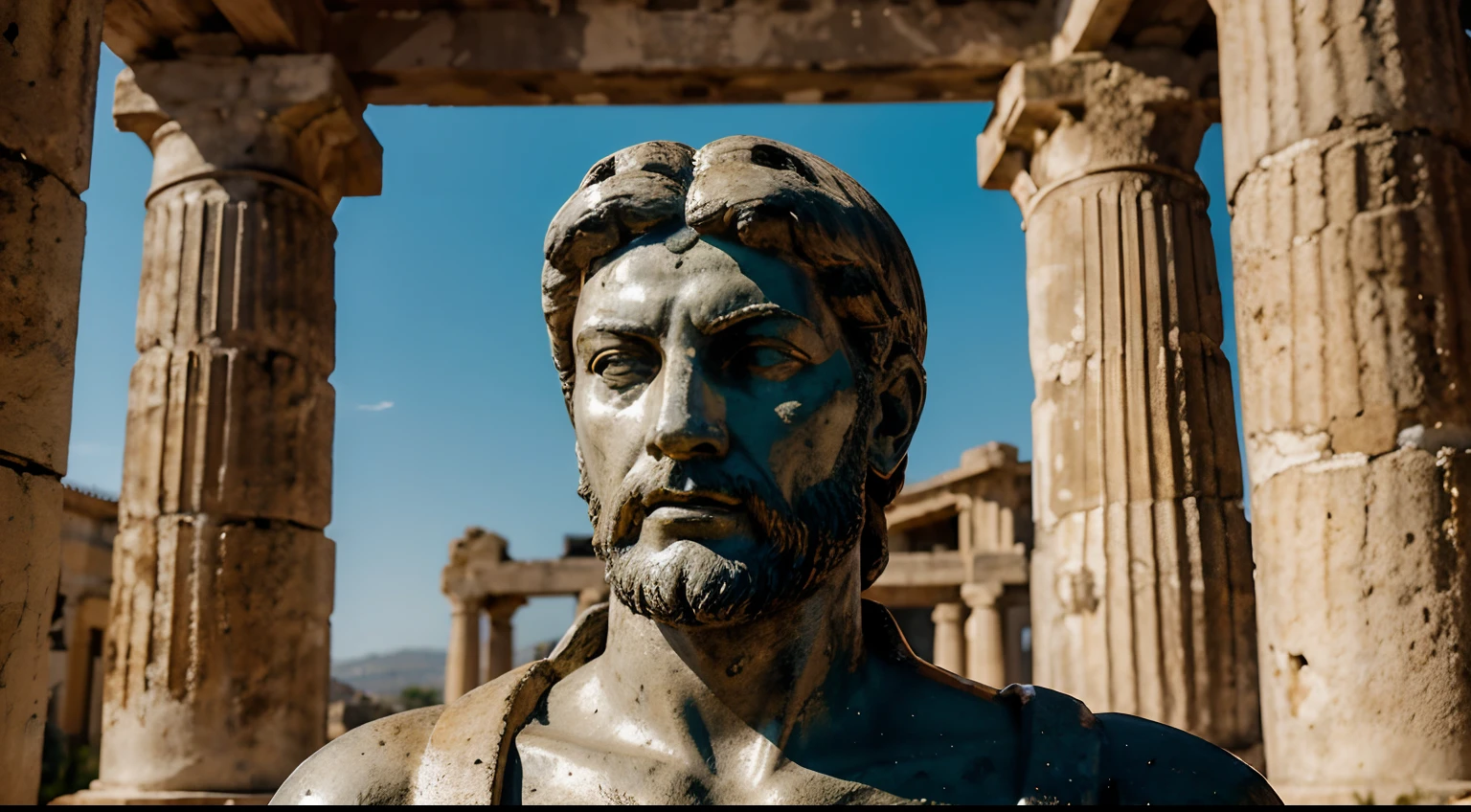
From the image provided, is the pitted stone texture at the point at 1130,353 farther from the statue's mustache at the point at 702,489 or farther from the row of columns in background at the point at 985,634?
the row of columns in background at the point at 985,634

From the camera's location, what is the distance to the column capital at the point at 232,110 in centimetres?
841

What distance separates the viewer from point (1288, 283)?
5.30 meters

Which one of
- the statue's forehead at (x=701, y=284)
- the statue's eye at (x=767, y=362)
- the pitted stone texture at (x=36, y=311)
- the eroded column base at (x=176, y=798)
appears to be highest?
the pitted stone texture at (x=36, y=311)

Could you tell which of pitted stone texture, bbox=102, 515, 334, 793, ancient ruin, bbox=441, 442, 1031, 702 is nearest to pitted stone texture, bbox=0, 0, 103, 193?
pitted stone texture, bbox=102, 515, 334, 793

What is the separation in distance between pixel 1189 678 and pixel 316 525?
539cm

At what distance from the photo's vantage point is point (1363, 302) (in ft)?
16.6

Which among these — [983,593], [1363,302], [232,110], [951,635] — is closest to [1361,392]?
[1363,302]

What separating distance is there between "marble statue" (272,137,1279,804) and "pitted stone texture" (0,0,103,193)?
128 inches

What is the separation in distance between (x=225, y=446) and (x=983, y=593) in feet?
51.6

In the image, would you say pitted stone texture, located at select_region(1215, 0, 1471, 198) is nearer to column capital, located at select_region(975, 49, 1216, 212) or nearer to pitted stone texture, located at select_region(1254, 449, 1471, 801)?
pitted stone texture, located at select_region(1254, 449, 1471, 801)

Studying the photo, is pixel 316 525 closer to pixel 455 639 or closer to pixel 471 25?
pixel 471 25

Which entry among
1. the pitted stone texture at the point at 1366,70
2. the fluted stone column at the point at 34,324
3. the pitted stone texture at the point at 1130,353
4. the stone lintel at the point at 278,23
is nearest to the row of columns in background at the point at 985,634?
the pitted stone texture at the point at 1130,353

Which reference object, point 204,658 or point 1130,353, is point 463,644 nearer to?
point 204,658

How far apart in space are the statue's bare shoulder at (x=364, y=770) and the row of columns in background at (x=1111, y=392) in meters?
3.01
